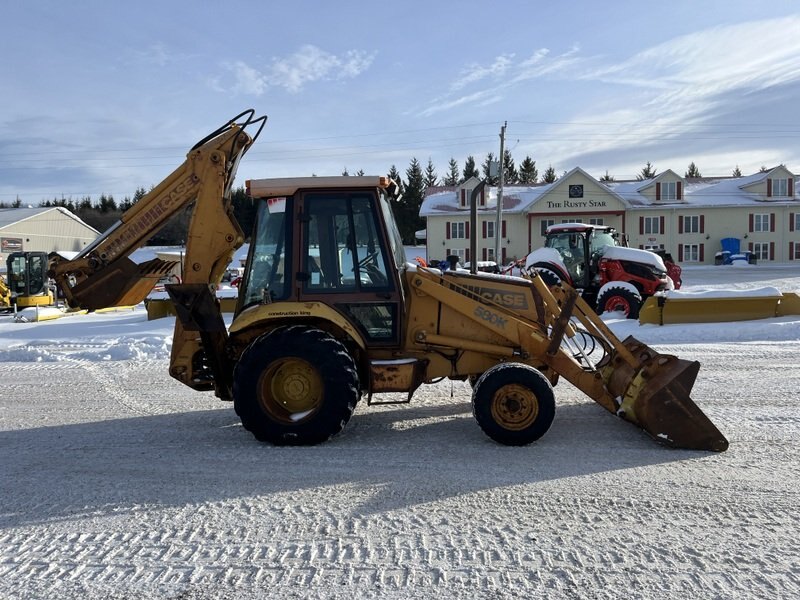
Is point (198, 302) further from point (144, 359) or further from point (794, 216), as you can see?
point (794, 216)

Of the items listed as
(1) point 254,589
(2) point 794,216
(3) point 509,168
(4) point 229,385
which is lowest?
(1) point 254,589

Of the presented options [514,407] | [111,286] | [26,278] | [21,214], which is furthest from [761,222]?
[21,214]

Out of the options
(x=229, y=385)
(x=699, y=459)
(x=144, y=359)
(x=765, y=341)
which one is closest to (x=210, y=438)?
(x=229, y=385)

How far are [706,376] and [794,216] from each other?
138ft

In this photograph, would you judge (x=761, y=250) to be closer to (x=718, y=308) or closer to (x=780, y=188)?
(x=780, y=188)

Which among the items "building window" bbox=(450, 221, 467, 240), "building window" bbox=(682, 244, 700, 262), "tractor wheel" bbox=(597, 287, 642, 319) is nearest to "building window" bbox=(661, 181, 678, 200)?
"building window" bbox=(682, 244, 700, 262)

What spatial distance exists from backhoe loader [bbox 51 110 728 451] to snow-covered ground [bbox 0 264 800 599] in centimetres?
37

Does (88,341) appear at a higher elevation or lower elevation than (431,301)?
lower

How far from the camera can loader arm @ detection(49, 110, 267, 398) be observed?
5.66 metres

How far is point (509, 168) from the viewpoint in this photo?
220 ft

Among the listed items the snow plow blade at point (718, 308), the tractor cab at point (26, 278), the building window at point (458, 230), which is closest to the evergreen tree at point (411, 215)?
the building window at point (458, 230)

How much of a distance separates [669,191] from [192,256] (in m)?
43.7

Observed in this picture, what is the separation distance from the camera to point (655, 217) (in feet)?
141

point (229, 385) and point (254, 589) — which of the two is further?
point (229, 385)
